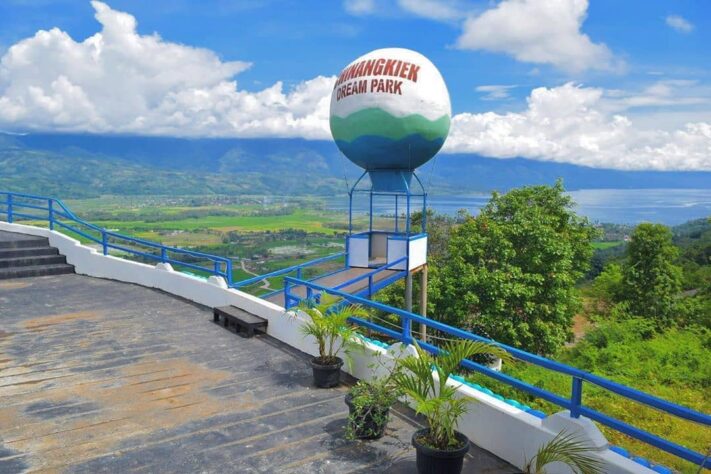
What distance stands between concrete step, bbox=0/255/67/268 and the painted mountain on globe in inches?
368

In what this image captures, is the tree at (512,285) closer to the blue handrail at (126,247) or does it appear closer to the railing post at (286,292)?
the blue handrail at (126,247)

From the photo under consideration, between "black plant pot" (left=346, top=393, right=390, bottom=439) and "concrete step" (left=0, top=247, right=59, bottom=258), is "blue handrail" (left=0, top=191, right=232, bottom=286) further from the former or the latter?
"black plant pot" (left=346, top=393, right=390, bottom=439)

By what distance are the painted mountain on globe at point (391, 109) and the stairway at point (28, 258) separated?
9.26 m

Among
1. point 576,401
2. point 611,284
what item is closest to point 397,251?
point 576,401

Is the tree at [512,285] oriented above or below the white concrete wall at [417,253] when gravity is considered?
below

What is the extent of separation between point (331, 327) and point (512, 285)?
20.4 metres

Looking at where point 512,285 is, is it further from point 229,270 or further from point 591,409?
point 591,409

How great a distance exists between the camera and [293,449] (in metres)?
5.68

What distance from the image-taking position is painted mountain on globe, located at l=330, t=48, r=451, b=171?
13.3 meters

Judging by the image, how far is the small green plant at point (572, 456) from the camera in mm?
4453

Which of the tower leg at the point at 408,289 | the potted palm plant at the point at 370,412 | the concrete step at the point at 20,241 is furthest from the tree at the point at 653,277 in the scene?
the potted palm plant at the point at 370,412

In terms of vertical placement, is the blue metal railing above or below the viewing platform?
above

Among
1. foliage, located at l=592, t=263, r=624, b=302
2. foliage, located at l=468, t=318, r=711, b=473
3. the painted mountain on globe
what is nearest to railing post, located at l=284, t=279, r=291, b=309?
the painted mountain on globe

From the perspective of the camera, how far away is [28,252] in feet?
52.7
